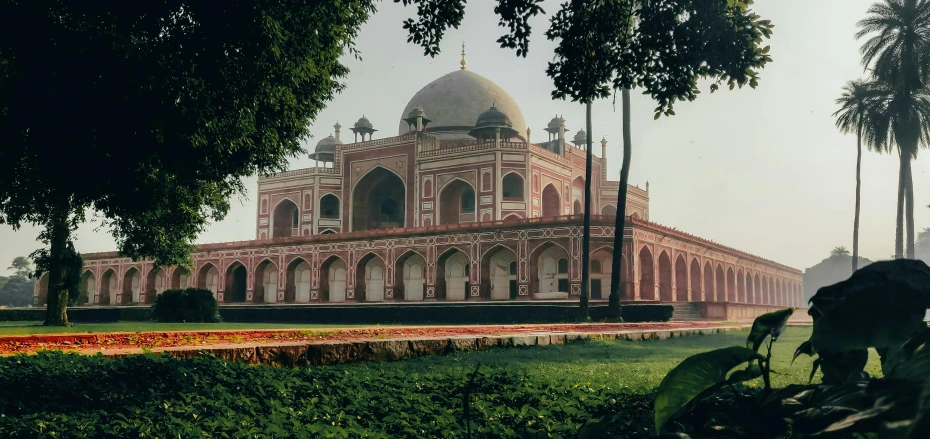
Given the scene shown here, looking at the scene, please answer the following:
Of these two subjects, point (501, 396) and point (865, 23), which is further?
point (865, 23)

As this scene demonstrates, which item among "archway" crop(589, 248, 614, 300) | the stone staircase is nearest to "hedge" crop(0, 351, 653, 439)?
the stone staircase

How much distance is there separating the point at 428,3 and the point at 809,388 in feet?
17.8

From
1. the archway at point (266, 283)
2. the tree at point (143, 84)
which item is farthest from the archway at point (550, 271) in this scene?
the tree at point (143, 84)

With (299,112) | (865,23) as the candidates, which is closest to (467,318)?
(299,112)

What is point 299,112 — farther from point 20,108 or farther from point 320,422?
point 320,422

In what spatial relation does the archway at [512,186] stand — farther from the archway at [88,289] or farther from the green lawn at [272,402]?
the green lawn at [272,402]

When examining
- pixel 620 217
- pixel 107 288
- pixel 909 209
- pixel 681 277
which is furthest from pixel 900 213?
pixel 107 288

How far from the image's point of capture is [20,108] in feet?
24.0

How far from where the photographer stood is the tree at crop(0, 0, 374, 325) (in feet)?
23.4

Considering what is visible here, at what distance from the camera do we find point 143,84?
288 inches

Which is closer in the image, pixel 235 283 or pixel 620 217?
pixel 620 217

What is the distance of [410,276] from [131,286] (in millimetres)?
16837

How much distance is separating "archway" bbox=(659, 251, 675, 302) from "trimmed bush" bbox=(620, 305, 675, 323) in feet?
27.6

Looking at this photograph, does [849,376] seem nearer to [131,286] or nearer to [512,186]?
[512,186]
